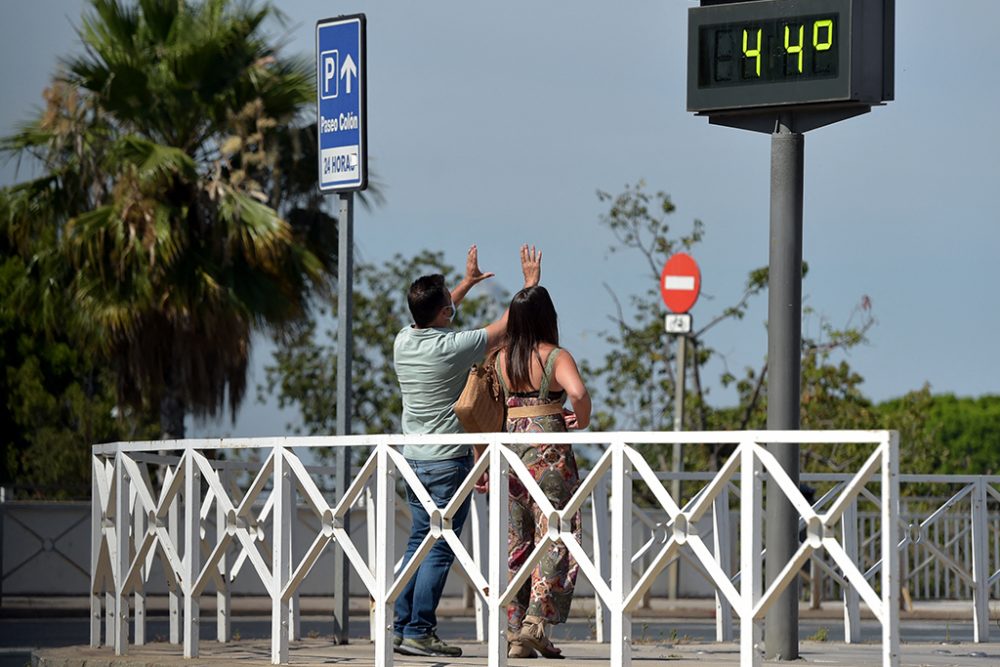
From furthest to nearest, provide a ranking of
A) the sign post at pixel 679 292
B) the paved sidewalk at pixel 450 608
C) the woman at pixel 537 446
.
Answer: the sign post at pixel 679 292, the paved sidewalk at pixel 450 608, the woman at pixel 537 446

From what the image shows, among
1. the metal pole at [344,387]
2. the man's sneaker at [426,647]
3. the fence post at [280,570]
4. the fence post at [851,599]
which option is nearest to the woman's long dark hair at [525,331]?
the fence post at [280,570]

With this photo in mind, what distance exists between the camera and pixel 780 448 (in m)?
8.61

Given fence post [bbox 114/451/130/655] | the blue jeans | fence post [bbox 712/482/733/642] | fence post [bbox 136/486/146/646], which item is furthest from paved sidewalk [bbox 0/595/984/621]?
the blue jeans

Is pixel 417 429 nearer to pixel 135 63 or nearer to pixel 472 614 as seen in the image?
pixel 472 614

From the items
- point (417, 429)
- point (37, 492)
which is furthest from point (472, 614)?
point (417, 429)

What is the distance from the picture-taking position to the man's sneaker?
8.93m

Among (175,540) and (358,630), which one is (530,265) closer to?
(175,540)

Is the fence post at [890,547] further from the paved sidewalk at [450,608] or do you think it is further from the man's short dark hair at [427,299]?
the paved sidewalk at [450,608]

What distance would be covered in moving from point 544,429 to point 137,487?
220cm

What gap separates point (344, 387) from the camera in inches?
404

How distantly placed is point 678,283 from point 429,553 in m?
13.4

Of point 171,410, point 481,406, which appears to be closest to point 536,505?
point 481,406

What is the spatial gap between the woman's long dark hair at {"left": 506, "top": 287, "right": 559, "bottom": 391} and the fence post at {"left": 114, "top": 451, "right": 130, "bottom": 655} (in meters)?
2.20

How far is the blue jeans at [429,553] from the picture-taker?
8.60 metres
